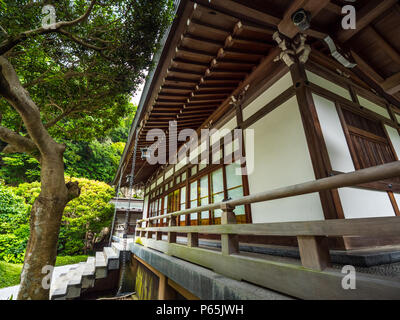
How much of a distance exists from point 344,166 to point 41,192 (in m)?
5.54

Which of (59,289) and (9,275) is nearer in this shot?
(59,289)

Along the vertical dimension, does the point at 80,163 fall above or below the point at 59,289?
above

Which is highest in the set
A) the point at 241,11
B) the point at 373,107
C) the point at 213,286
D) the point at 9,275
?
the point at 241,11

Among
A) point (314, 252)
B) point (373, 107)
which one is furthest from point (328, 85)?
point (314, 252)

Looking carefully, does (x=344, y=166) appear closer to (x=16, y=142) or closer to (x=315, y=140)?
(x=315, y=140)

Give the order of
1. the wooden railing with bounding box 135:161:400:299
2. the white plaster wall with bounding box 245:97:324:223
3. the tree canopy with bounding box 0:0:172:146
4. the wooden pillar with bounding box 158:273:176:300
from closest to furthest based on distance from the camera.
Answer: the wooden railing with bounding box 135:161:400:299
the white plaster wall with bounding box 245:97:324:223
the wooden pillar with bounding box 158:273:176:300
the tree canopy with bounding box 0:0:172:146

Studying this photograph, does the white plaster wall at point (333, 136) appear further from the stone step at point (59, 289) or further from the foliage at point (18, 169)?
the foliage at point (18, 169)

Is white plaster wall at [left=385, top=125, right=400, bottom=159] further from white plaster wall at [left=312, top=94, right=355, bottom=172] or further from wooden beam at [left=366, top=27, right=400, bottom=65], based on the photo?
white plaster wall at [left=312, top=94, right=355, bottom=172]

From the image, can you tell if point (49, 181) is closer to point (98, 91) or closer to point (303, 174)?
point (98, 91)

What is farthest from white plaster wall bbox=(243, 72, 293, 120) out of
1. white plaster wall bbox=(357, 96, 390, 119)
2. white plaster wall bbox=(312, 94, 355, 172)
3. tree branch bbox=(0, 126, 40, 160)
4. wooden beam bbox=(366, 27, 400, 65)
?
tree branch bbox=(0, 126, 40, 160)

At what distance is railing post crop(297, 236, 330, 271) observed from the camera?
1.40m

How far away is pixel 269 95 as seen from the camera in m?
3.66

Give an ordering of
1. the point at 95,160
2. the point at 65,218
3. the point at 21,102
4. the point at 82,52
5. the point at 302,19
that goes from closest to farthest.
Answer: the point at 302,19 → the point at 21,102 → the point at 82,52 → the point at 65,218 → the point at 95,160

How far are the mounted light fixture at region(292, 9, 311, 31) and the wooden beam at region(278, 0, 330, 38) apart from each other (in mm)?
79
